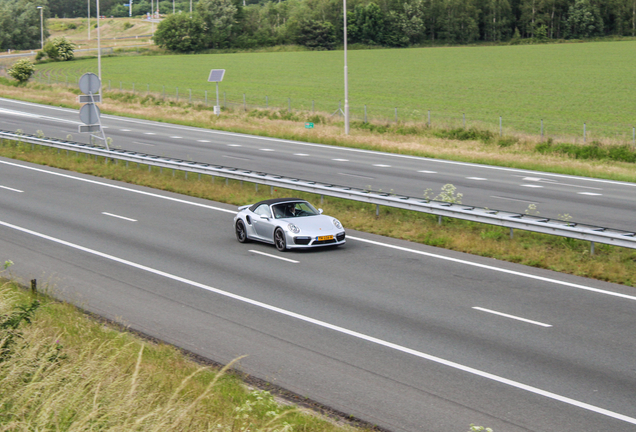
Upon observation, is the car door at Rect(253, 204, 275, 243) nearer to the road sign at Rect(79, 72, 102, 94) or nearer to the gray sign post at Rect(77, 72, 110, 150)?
the road sign at Rect(79, 72, 102, 94)

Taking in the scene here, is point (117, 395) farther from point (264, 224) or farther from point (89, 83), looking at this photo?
point (89, 83)

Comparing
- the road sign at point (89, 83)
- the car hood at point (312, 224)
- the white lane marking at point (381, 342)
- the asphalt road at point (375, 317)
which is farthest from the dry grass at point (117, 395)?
the road sign at point (89, 83)

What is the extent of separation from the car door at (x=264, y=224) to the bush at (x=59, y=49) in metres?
92.3

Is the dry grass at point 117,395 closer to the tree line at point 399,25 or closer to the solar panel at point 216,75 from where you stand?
the solar panel at point 216,75

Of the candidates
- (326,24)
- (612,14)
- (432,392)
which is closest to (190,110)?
(432,392)

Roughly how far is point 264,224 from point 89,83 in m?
11.9

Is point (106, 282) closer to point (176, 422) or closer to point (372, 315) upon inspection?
point (372, 315)

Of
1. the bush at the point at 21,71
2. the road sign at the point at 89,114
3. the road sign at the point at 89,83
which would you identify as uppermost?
the bush at the point at 21,71

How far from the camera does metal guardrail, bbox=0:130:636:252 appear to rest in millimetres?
15305

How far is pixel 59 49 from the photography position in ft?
327

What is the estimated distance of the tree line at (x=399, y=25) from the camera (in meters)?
116

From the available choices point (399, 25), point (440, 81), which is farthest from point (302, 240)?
point (399, 25)

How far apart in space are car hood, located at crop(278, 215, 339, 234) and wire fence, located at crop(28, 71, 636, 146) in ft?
69.1

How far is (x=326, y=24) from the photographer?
401ft
